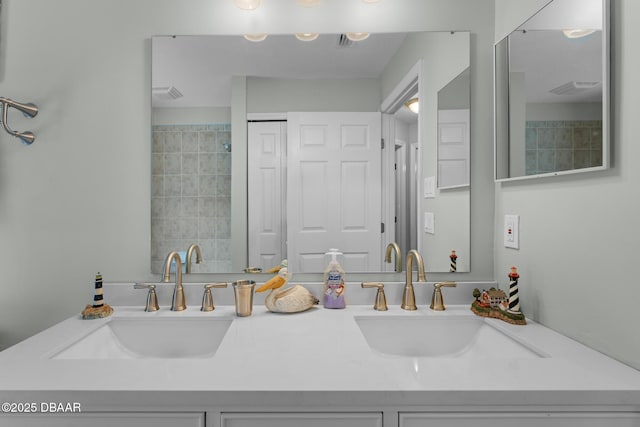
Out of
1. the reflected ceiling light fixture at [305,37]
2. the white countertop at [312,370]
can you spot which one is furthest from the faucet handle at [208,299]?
the reflected ceiling light fixture at [305,37]

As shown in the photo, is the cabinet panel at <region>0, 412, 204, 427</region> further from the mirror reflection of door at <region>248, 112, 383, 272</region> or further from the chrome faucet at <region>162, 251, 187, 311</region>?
the mirror reflection of door at <region>248, 112, 383, 272</region>

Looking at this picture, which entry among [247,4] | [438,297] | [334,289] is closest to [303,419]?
[334,289]

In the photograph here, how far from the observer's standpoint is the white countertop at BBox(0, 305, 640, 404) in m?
0.80

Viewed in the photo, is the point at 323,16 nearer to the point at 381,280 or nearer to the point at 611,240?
the point at 381,280

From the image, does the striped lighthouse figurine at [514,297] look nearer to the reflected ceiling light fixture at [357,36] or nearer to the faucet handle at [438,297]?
the faucet handle at [438,297]

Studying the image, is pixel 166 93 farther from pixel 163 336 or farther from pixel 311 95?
pixel 163 336

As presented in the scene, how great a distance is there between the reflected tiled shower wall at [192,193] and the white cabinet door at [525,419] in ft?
3.15

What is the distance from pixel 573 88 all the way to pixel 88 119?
171 centimetres

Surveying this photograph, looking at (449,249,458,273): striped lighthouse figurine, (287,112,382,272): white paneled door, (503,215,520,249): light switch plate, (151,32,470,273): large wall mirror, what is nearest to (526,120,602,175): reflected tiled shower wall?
(503,215,520,249): light switch plate

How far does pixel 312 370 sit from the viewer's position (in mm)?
867

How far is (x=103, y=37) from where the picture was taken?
1.48 meters

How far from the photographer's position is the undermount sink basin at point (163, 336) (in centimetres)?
126

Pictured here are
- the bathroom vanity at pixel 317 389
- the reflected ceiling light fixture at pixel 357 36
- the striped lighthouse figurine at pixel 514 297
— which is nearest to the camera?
the bathroom vanity at pixel 317 389

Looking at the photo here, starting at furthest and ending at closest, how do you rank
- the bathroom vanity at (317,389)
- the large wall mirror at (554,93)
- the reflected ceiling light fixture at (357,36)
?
the reflected ceiling light fixture at (357,36), the large wall mirror at (554,93), the bathroom vanity at (317,389)
